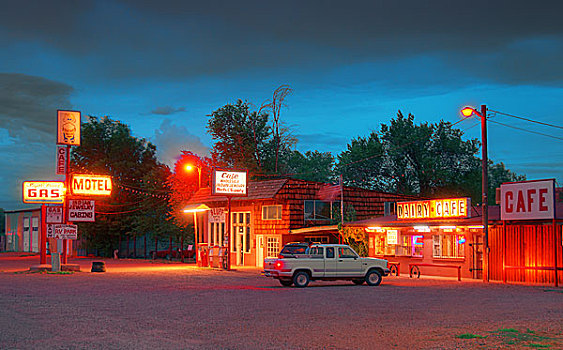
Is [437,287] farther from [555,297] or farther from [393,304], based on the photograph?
[393,304]

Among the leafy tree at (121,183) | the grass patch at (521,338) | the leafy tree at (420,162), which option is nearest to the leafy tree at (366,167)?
the leafy tree at (420,162)

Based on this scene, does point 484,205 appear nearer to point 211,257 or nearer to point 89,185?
point 211,257

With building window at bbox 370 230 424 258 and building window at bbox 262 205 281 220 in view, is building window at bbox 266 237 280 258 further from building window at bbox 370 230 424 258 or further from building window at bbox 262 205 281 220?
building window at bbox 370 230 424 258

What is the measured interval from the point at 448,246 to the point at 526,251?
4.86 meters

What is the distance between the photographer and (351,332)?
42.7 feet

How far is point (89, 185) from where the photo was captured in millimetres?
43500

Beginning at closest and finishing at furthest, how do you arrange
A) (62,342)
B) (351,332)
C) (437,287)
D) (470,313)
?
(62,342) < (351,332) < (470,313) < (437,287)

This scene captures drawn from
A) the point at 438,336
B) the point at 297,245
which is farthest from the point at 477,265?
the point at 438,336

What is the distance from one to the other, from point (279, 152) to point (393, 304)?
53.6 m

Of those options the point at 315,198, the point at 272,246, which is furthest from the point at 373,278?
the point at 315,198

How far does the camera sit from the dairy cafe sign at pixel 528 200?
26.7 meters

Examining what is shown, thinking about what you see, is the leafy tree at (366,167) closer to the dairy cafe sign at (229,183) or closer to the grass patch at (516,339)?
the dairy cafe sign at (229,183)

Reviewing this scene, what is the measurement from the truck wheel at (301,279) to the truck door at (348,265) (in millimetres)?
1404

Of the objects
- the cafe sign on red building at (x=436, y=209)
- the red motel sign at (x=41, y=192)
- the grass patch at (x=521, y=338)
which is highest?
the red motel sign at (x=41, y=192)
